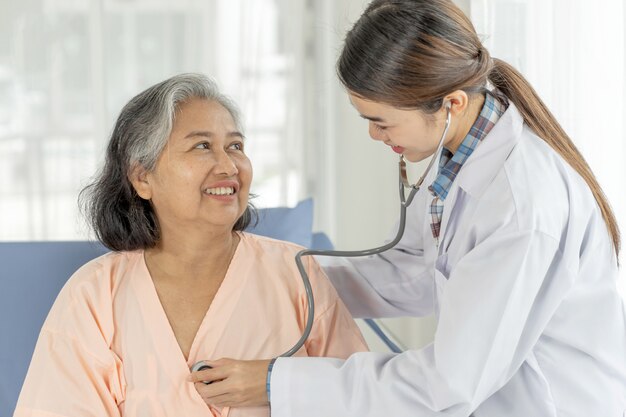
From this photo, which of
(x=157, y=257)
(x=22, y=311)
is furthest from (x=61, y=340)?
(x=22, y=311)

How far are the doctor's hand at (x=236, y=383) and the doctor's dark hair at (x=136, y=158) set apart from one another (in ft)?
1.36

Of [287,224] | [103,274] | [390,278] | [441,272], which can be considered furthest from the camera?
[287,224]

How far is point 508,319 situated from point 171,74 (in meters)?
2.34

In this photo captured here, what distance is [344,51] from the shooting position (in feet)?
4.96

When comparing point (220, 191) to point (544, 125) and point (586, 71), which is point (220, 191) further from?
point (586, 71)

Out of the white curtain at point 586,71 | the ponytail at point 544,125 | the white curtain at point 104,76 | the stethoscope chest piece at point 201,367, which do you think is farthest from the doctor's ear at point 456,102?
the white curtain at point 104,76

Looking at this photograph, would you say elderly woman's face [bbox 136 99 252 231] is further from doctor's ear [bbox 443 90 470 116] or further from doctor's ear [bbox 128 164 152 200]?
doctor's ear [bbox 443 90 470 116]

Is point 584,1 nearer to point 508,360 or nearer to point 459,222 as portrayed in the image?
point 459,222

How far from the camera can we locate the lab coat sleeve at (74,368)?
5.59ft

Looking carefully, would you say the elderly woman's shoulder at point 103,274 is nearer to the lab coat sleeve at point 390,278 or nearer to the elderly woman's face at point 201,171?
the elderly woman's face at point 201,171

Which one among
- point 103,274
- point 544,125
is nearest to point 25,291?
point 103,274

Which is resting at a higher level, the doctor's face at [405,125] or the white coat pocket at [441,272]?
the doctor's face at [405,125]

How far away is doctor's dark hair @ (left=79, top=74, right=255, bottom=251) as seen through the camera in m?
1.83

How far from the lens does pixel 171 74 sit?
3.45 meters
